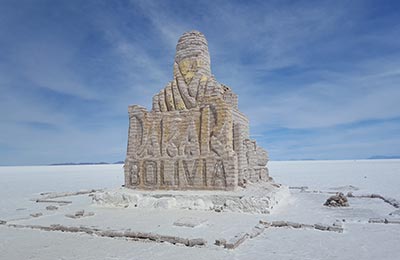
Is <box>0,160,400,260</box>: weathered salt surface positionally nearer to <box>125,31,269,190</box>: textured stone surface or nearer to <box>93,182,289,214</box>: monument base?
<box>93,182,289,214</box>: monument base

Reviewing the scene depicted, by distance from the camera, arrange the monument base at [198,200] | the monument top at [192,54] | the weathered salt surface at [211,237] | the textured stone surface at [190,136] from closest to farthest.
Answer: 1. the weathered salt surface at [211,237]
2. the monument base at [198,200]
3. the textured stone surface at [190,136]
4. the monument top at [192,54]

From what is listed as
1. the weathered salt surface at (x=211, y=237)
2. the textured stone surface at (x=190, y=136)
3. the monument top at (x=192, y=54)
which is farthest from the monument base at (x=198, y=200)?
the monument top at (x=192, y=54)

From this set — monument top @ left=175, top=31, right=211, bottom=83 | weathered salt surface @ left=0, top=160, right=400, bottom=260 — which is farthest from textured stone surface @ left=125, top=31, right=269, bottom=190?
weathered salt surface @ left=0, top=160, right=400, bottom=260

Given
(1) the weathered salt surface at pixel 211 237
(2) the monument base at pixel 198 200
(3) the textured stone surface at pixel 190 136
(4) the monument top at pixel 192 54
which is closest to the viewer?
(1) the weathered salt surface at pixel 211 237

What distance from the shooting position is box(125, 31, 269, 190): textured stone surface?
49.1 ft

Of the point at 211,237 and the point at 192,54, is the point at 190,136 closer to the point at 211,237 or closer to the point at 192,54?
the point at 192,54

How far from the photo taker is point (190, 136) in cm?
1572

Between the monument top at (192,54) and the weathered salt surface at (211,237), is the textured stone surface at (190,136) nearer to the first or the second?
the monument top at (192,54)

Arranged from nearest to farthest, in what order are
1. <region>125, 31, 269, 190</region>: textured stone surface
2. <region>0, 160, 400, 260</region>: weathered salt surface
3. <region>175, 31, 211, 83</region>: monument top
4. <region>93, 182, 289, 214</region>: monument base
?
<region>0, 160, 400, 260</region>: weathered salt surface, <region>93, 182, 289, 214</region>: monument base, <region>125, 31, 269, 190</region>: textured stone surface, <region>175, 31, 211, 83</region>: monument top

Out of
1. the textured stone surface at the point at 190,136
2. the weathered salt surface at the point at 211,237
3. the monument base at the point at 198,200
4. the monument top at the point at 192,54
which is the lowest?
the weathered salt surface at the point at 211,237

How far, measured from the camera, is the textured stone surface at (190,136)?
14961 millimetres

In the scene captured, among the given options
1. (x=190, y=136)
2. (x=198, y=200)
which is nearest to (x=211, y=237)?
(x=198, y=200)

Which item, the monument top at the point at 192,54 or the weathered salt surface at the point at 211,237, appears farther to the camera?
the monument top at the point at 192,54

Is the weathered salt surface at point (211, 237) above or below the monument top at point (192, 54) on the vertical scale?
below
